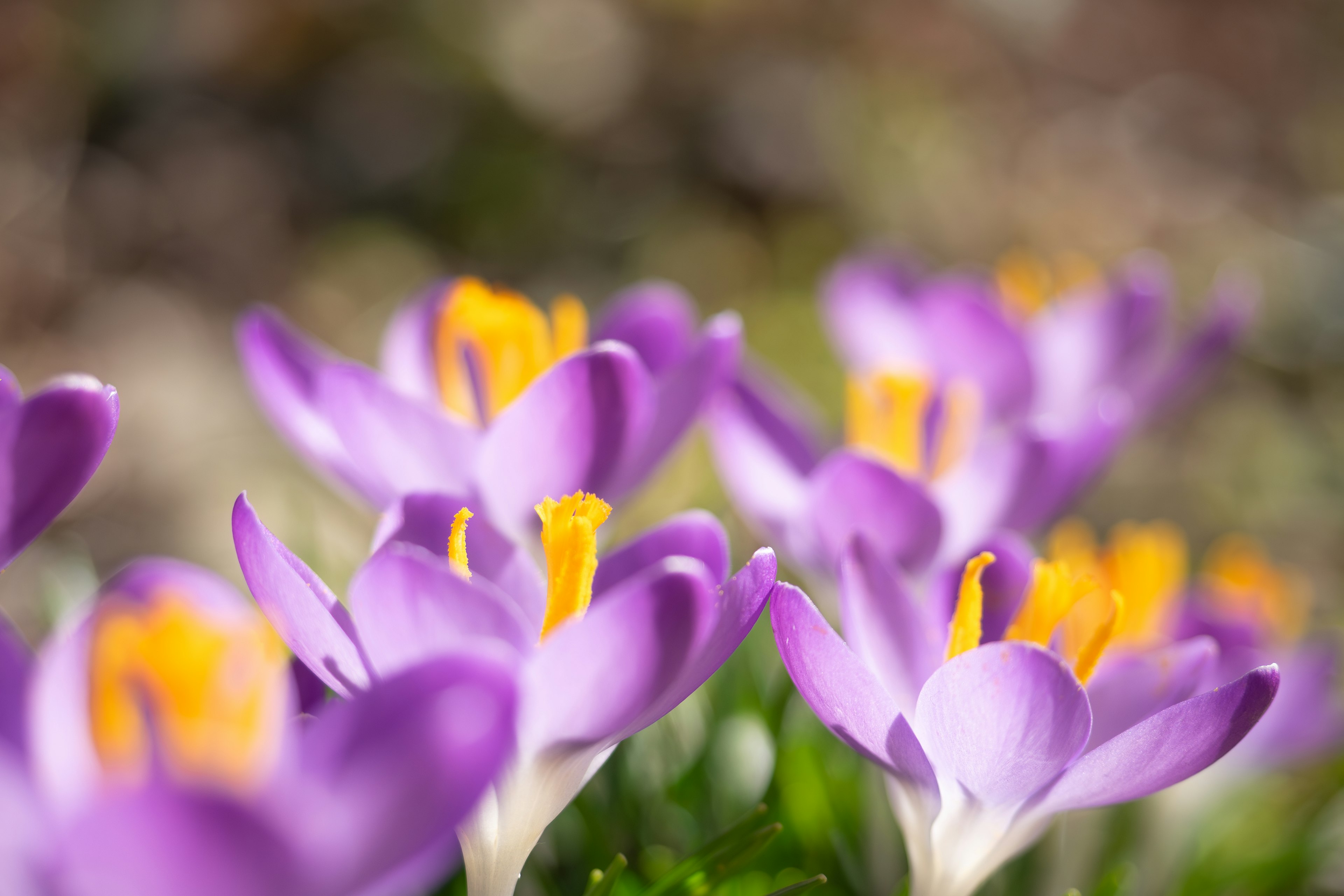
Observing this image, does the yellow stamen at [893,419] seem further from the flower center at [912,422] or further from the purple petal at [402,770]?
the purple petal at [402,770]

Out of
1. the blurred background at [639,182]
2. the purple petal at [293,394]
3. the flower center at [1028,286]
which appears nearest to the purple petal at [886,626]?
the purple petal at [293,394]

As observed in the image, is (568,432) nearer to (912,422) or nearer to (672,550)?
(672,550)

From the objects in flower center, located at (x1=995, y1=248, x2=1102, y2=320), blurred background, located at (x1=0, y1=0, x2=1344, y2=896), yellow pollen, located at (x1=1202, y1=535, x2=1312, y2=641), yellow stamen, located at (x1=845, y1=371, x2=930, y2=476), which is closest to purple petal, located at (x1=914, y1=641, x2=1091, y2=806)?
yellow stamen, located at (x1=845, y1=371, x2=930, y2=476)

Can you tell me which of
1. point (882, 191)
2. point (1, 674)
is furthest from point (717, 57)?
point (1, 674)

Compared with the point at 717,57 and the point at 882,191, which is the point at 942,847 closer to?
the point at 882,191

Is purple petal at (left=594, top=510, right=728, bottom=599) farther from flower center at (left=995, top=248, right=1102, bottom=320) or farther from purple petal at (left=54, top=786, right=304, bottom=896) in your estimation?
flower center at (left=995, top=248, right=1102, bottom=320)
